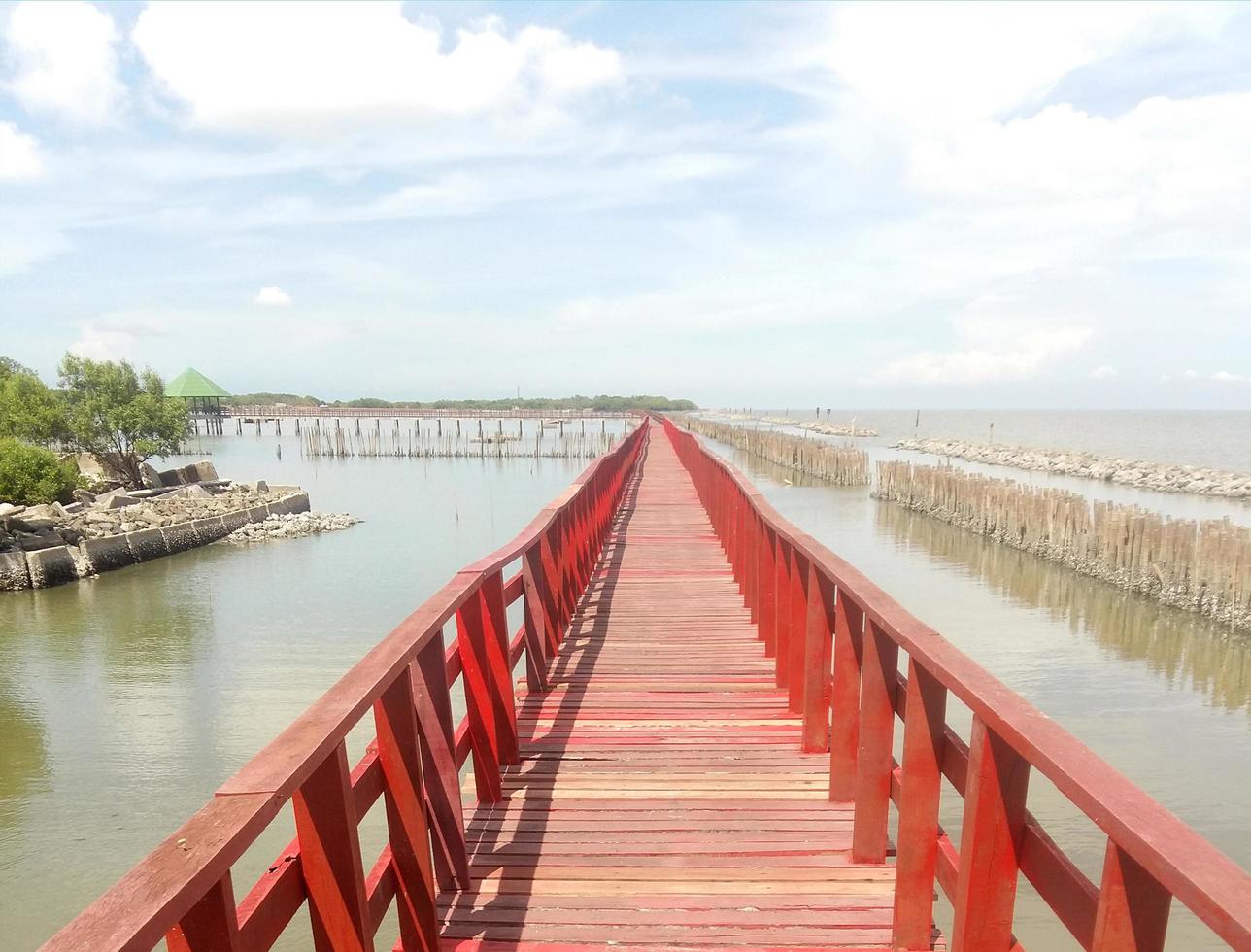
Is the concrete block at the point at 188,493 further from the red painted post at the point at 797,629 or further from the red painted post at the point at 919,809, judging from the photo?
the red painted post at the point at 919,809

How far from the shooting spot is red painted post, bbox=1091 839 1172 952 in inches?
47.8

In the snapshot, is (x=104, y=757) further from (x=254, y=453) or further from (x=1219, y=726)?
(x=254, y=453)

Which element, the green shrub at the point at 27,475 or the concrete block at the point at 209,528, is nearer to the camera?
the green shrub at the point at 27,475

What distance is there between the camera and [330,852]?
163cm

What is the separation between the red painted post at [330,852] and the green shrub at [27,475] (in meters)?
29.3

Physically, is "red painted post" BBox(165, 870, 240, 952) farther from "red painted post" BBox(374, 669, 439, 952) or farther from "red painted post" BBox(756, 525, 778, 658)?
"red painted post" BBox(756, 525, 778, 658)

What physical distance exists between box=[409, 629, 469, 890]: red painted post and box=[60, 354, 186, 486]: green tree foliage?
132 ft

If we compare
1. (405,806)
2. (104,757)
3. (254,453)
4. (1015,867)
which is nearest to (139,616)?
(104,757)

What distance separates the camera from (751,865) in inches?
111

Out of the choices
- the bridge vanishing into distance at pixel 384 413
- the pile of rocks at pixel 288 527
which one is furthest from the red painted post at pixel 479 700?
the bridge vanishing into distance at pixel 384 413

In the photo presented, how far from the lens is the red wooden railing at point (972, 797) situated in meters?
1.12

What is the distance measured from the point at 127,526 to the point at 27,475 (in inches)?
169

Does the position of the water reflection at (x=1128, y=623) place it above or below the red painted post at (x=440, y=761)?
below

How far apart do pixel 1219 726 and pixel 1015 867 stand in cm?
957
